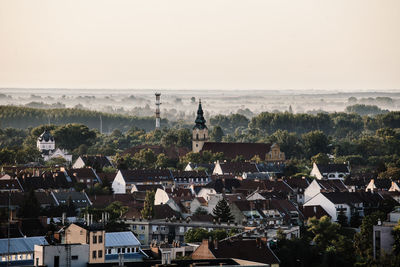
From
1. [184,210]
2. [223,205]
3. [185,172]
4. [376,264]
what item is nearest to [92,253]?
[376,264]

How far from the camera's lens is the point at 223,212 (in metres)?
69.6

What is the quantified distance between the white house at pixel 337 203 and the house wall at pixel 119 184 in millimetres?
22404

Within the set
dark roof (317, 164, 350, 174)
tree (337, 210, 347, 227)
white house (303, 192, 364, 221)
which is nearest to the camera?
tree (337, 210, 347, 227)

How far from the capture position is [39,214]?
71.1 meters

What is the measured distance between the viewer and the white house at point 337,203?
248 ft

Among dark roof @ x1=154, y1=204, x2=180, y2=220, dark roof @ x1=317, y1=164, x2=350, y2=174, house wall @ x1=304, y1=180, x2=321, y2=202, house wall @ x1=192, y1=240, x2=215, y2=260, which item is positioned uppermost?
house wall @ x1=192, y1=240, x2=215, y2=260

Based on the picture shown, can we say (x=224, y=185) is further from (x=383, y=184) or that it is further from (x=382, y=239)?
(x=382, y=239)

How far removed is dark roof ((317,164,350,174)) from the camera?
108m

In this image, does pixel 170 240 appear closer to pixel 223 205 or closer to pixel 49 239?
pixel 223 205

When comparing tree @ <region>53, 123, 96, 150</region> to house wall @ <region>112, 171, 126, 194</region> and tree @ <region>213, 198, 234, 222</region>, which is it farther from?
tree @ <region>213, 198, 234, 222</region>

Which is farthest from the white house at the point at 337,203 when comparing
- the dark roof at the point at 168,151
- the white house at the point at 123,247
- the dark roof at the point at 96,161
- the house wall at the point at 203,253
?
the dark roof at the point at 168,151

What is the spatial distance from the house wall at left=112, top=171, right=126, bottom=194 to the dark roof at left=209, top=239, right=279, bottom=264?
4469cm

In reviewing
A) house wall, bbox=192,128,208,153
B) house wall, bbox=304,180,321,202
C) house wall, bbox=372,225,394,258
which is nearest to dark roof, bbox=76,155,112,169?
house wall, bbox=192,128,208,153

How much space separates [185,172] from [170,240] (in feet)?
127
